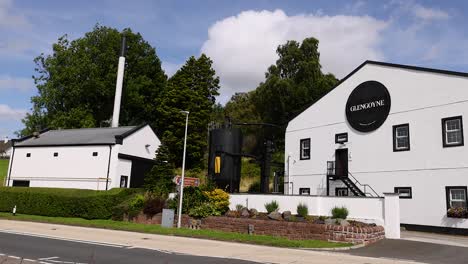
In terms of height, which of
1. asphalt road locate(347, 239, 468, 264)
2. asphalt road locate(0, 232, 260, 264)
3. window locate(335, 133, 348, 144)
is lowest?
asphalt road locate(0, 232, 260, 264)

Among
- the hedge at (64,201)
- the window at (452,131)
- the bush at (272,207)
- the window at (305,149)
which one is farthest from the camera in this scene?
the window at (305,149)

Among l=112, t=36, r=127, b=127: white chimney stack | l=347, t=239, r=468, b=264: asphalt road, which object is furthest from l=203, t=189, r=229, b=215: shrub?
l=112, t=36, r=127, b=127: white chimney stack

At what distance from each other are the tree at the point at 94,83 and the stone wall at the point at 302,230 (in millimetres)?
37004

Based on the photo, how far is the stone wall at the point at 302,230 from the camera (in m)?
18.4

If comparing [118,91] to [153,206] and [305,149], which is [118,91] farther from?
[153,206]

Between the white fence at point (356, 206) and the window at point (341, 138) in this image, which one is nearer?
the white fence at point (356, 206)

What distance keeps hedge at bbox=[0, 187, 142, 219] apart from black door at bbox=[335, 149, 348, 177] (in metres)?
14.6

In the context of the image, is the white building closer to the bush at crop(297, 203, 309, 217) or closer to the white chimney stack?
the bush at crop(297, 203, 309, 217)

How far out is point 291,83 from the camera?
46.4 meters

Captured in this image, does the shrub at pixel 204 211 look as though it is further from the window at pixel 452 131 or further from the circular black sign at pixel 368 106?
the window at pixel 452 131

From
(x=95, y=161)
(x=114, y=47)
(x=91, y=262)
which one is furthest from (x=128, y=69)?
(x=91, y=262)

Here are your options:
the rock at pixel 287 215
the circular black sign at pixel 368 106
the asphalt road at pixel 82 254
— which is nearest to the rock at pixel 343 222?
the rock at pixel 287 215

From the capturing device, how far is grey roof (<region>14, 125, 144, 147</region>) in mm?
36500

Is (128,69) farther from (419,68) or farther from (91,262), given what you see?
(91,262)
